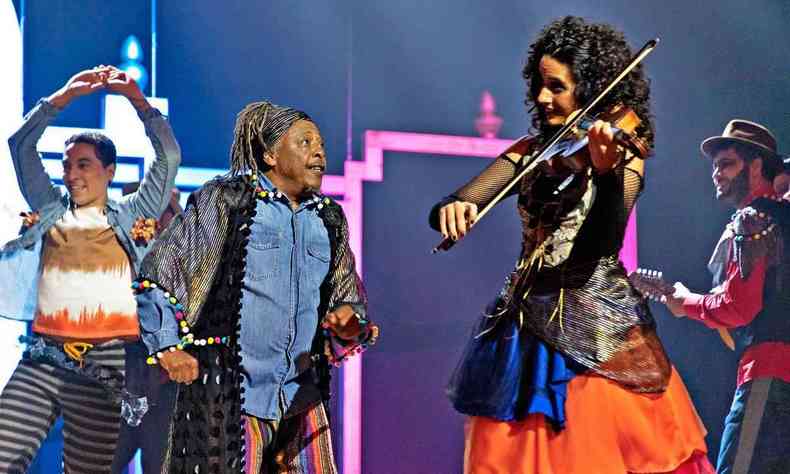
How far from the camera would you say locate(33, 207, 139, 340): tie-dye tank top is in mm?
4043

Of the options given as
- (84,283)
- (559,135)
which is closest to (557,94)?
(559,135)

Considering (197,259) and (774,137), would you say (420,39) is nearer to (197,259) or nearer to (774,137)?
(774,137)

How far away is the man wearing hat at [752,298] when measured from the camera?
183 inches

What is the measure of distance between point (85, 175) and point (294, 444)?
1834 millimetres

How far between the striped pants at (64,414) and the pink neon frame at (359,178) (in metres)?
1.18

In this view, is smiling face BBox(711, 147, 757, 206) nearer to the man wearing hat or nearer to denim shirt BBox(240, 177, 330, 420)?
the man wearing hat

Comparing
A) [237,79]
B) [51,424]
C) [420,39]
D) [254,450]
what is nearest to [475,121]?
[420,39]

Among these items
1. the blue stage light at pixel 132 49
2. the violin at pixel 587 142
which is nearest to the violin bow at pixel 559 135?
the violin at pixel 587 142

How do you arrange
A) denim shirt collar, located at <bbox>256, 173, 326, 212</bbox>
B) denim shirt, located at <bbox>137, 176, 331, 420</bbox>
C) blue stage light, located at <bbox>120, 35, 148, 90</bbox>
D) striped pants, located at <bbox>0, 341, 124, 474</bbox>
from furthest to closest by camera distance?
blue stage light, located at <bbox>120, 35, 148, 90</bbox> → striped pants, located at <bbox>0, 341, 124, 474</bbox> → denim shirt collar, located at <bbox>256, 173, 326, 212</bbox> → denim shirt, located at <bbox>137, 176, 331, 420</bbox>

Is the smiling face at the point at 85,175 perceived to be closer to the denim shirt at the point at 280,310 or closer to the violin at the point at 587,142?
the denim shirt at the point at 280,310

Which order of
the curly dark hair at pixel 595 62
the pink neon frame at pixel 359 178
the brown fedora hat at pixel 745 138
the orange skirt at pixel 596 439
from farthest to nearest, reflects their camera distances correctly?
1. the brown fedora hat at pixel 745 138
2. the pink neon frame at pixel 359 178
3. the curly dark hair at pixel 595 62
4. the orange skirt at pixel 596 439

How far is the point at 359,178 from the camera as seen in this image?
4988 millimetres

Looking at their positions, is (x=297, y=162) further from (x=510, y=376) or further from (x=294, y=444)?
(x=510, y=376)

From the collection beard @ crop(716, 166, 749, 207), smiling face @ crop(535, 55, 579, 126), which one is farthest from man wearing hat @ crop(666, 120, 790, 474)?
smiling face @ crop(535, 55, 579, 126)
